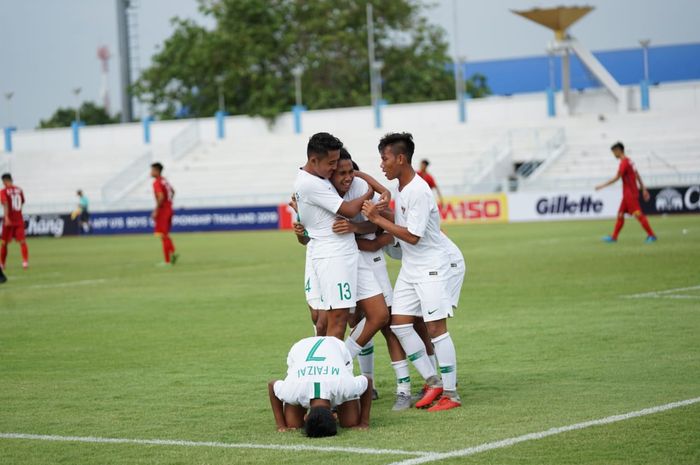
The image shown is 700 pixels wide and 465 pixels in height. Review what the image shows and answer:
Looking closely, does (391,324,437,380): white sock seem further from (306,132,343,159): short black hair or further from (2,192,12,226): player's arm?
(2,192,12,226): player's arm

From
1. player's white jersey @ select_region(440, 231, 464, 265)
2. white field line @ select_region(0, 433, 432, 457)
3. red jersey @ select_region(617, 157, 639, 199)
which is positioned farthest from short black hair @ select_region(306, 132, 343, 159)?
red jersey @ select_region(617, 157, 639, 199)

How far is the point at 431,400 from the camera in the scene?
8.95 m

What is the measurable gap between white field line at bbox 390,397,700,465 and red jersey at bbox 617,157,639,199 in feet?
54.8

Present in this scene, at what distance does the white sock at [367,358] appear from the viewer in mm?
9422

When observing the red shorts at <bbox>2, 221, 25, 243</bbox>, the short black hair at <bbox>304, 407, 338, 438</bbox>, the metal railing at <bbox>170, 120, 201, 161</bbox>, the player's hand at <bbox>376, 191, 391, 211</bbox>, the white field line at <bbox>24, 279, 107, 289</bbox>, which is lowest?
the white field line at <bbox>24, 279, 107, 289</bbox>

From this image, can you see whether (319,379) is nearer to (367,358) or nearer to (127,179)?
(367,358)

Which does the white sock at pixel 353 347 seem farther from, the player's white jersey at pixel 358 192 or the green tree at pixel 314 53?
the green tree at pixel 314 53

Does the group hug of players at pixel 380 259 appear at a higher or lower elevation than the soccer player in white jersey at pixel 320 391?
higher

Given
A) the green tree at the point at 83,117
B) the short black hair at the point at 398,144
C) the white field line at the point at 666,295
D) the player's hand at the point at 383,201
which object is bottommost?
the white field line at the point at 666,295

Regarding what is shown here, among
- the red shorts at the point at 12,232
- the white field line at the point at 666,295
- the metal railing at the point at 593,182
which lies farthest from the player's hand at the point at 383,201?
the metal railing at the point at 593,182

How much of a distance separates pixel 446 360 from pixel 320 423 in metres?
1.39

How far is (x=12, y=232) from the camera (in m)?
25.6

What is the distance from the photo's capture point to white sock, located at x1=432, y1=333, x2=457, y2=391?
8.78 metres

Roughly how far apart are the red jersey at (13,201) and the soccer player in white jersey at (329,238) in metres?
17.1
